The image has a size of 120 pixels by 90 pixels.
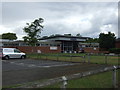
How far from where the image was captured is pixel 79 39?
213 ft

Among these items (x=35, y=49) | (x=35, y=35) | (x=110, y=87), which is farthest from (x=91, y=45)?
(x=110, y=87)

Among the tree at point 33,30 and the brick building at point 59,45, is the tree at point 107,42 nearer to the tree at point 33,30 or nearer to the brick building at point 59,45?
the brick building at point 59,45

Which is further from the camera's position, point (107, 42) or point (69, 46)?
point (107, 42)

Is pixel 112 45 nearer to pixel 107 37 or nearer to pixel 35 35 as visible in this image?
pixel 107 37

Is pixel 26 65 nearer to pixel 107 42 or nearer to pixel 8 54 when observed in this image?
pixel 8 54

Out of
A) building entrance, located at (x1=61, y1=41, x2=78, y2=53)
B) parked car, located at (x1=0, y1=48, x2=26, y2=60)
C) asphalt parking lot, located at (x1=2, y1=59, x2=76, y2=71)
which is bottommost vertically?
asphalt parking lot, located at (x1=2, y1=59, x2=76, y2=71)

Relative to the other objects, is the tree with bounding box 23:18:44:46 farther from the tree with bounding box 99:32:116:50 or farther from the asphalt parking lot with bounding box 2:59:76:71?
the tree with bounding box 99:32:116:50

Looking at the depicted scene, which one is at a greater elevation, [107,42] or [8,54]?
[107,42]

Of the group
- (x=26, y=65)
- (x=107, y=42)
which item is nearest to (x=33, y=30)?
(x=26, y=65)

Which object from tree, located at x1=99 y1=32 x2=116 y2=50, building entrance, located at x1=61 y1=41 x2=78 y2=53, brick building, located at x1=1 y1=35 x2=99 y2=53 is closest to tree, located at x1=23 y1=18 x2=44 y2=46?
brick building, located at x1=1 y1=35 x2=99 y2=53

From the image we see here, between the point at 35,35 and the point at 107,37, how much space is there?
36.5 m

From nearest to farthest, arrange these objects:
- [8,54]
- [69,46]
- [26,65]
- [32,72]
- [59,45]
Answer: [32,72], [26,65], [8,54], [59,45], [69,46]

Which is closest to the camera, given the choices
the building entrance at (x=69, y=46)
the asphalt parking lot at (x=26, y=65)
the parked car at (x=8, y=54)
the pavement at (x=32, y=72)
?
the pavement at (x=32, y=72)

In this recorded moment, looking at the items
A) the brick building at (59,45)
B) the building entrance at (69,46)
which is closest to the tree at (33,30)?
the brick building at (59,45)
